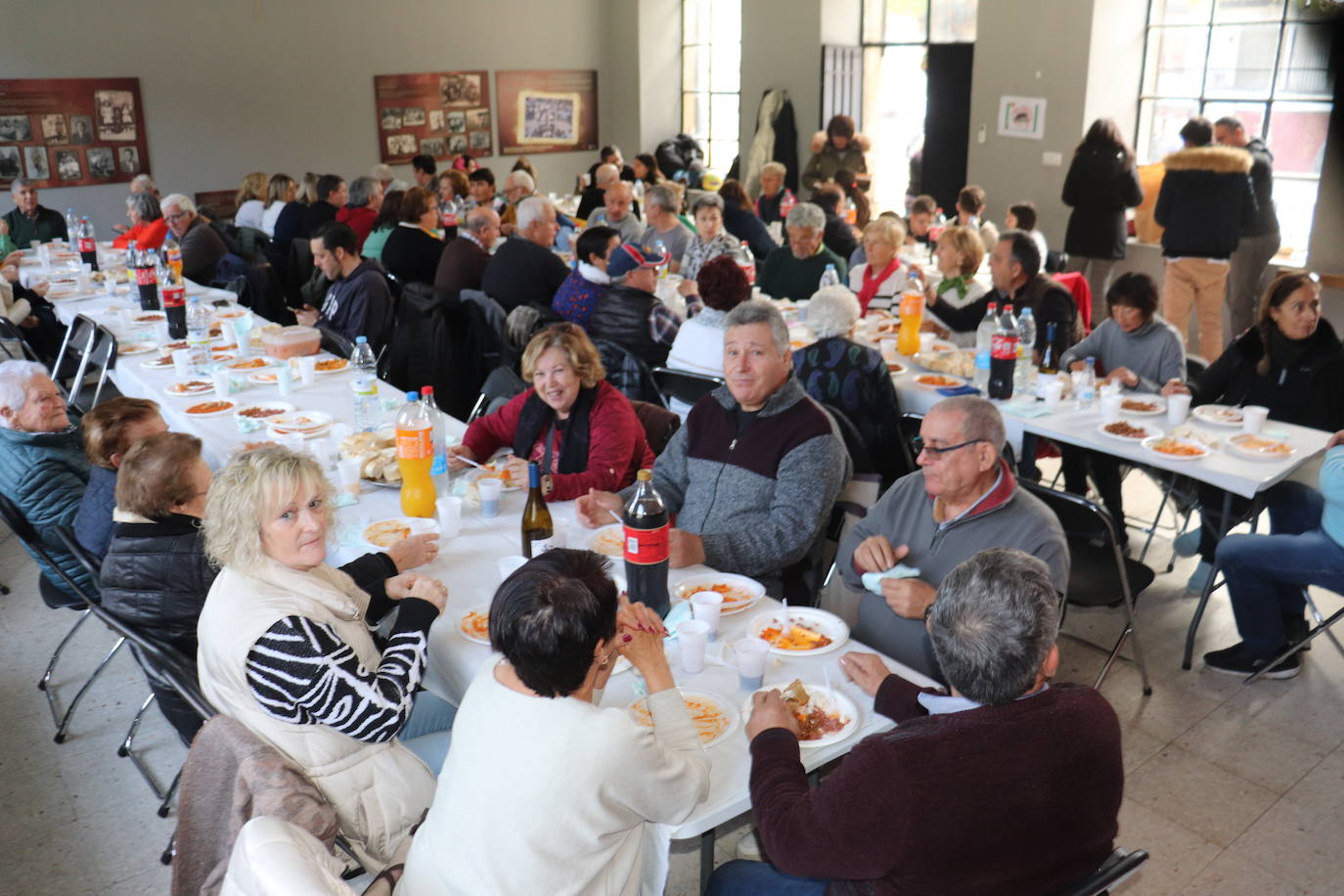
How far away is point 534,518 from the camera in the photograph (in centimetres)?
309

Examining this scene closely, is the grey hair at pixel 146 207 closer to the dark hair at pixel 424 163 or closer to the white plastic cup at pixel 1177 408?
the dark hair at pixel 424 163

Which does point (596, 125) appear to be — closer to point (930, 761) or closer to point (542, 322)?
point (542, 322)

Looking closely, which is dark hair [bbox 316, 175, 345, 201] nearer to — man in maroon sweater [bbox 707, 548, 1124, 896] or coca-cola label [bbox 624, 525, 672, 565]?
coca-cola label [bbox 624, 525, 672, 565]

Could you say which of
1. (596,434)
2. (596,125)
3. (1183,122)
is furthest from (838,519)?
(596,125)

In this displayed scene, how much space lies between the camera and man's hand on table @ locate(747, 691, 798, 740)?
6.82ft

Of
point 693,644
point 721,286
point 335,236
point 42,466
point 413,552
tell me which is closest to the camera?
point 693,644

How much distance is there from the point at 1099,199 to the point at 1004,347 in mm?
4617

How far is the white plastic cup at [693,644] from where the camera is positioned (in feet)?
7.82

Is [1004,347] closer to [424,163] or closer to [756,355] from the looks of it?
[756,355]

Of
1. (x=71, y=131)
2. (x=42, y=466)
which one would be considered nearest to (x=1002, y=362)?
(x=42, y=466)

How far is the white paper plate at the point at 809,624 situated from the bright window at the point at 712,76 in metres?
11.4

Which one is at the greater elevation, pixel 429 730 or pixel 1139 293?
pixel 1139 293

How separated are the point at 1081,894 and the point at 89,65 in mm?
11774

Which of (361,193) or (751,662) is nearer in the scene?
(751,662)
